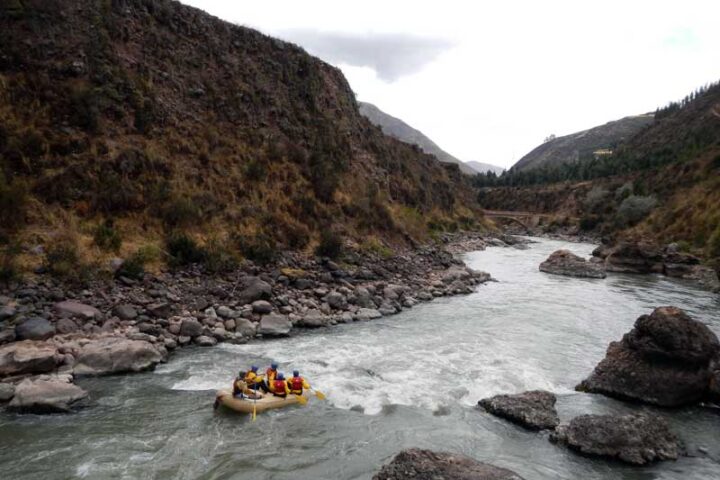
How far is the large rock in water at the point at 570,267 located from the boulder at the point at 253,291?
20.7 meters

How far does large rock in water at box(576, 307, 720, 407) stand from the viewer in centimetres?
1022

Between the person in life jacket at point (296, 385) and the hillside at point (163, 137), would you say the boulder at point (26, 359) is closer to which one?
the hillside at point (163, 137)

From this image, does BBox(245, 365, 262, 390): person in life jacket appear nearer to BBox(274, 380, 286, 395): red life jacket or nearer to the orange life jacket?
BBox(274, 380, 286, 395): red life jacket

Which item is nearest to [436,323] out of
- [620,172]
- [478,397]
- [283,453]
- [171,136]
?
[478,397]

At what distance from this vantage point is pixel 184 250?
1645cm

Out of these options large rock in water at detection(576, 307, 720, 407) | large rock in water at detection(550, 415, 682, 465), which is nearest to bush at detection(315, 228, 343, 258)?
large rock in water at detection(576, 307, 720, 407)

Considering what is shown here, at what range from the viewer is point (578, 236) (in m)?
61.3

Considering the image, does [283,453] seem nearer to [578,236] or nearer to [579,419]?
[579,419]

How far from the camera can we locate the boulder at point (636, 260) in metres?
30.2

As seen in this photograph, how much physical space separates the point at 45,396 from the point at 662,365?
42.9 feet

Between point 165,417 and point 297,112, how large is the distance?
75.3 ft

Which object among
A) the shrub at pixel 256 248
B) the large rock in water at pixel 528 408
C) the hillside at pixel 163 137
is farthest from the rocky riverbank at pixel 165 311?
the large rock in water at pixel 528 408

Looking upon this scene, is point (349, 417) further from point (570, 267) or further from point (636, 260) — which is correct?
point (636, 260)

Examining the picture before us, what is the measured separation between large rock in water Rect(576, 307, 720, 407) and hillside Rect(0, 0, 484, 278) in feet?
42.6
